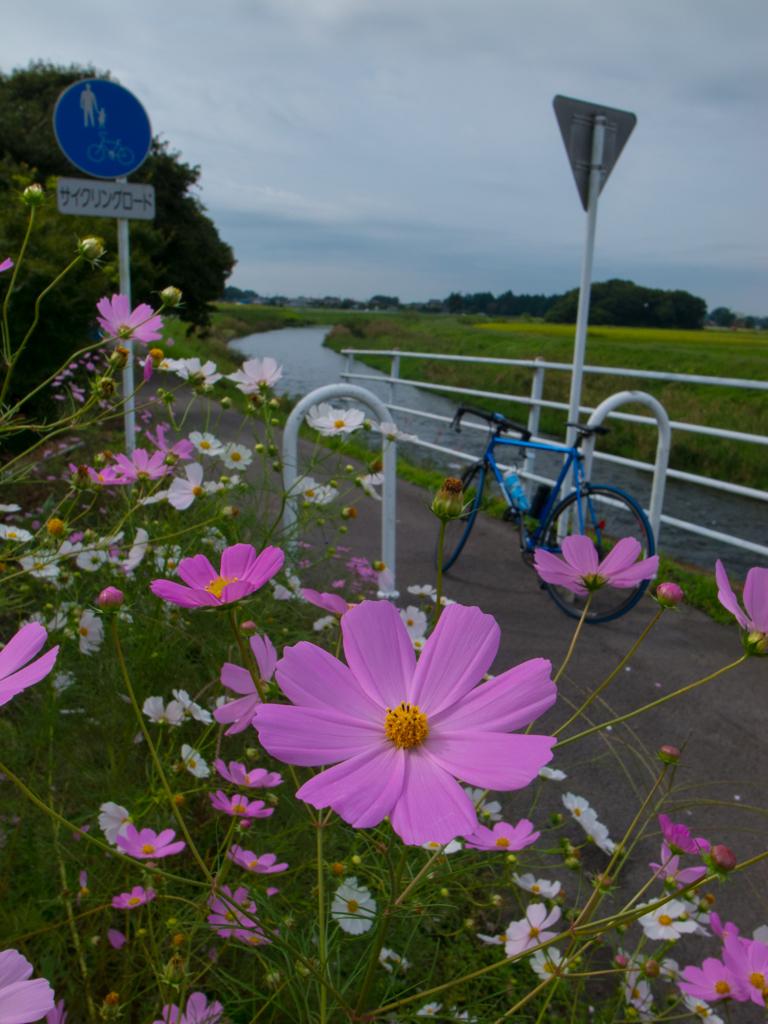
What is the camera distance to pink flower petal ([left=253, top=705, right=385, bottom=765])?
1.29 feet

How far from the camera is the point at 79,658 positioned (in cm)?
157

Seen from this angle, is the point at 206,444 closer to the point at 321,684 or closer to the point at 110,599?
the point at 110,599

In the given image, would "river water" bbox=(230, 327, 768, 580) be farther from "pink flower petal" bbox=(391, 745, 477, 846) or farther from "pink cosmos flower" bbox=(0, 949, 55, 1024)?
"pink cosmos flower" bbox=(0, 949, 55, 1024)

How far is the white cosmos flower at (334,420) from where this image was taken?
5.29 ft

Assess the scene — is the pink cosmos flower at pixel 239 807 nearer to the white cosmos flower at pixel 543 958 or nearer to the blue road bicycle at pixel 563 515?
the white cosmos flower at pixel 543 958

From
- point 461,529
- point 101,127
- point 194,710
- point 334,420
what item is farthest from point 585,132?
point 194,710

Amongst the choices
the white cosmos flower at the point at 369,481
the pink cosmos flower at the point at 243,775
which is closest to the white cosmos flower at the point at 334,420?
the white cosmos flower at the point at 369,481

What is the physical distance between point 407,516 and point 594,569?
384 centimetres

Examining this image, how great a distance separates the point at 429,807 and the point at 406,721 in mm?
62

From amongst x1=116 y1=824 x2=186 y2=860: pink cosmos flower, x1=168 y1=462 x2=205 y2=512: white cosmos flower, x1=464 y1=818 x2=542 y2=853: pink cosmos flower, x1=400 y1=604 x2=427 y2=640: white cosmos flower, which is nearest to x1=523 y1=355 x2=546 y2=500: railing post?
x1=400 y1=604 x2=427 y2=640: white cosmos flower

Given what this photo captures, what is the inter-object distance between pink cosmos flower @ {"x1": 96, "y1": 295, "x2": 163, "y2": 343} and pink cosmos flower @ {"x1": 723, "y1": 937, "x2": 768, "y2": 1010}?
1.06 metres

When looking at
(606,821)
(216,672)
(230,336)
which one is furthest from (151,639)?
(230,336)

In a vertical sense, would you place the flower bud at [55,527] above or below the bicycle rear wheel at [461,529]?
above

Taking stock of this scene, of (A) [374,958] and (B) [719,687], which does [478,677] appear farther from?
(B) [719,687]
